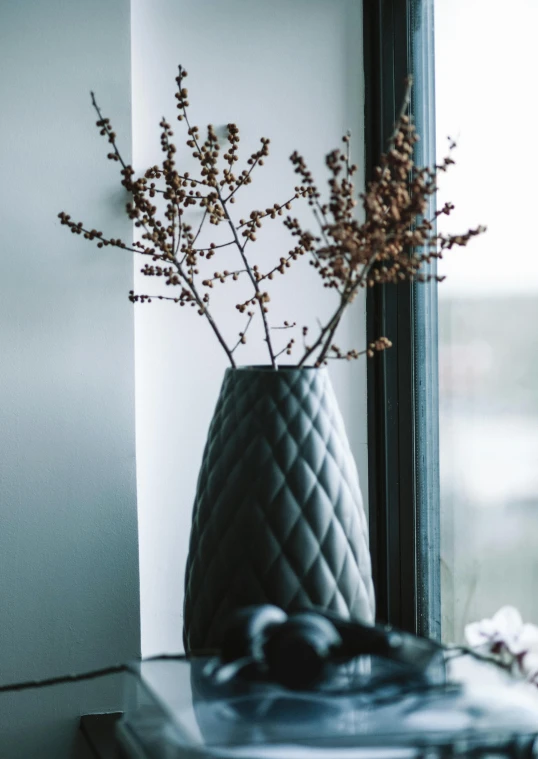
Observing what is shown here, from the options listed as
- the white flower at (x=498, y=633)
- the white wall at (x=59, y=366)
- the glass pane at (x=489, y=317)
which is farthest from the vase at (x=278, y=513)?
the white wall at (x=59, y=366)

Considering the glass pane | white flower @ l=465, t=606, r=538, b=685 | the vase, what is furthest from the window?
the vase

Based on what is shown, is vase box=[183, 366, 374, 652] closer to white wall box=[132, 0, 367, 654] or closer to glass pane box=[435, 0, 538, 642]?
glass pane box=[435, 0, 538, 642]

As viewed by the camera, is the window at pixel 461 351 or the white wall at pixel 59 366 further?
the white wall at pixel 59 366

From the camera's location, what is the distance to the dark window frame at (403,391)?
143 centimetres

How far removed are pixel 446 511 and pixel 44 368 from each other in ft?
2.36

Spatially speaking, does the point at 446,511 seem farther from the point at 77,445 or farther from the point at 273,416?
the point at 77,445

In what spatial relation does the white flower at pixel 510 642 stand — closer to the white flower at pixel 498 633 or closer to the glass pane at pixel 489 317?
the white flower at pixel 498 633

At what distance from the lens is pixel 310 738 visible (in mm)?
676

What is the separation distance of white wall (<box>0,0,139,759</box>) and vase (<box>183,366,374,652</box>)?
0.40 metres

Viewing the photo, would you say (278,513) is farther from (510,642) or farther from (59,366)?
(59,366)

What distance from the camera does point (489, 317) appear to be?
4.14ft

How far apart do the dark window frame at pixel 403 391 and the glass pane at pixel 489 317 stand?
4 cm

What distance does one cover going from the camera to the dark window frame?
143 centimetres

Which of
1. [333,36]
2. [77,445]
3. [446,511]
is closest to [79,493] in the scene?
[77,445]
